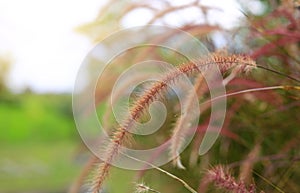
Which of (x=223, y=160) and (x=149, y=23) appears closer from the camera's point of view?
(x=149, y=23)

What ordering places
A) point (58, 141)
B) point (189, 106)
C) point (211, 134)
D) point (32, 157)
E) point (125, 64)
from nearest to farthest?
point (189, 106), point (211, 134), point (125, 64), point (32, 157), point (58, 141)

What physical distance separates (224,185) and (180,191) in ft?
1.97

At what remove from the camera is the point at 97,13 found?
1.36m

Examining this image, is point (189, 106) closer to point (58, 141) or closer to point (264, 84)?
point (264, 84)

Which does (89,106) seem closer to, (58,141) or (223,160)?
(223,160)

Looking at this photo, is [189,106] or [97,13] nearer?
[189,106]

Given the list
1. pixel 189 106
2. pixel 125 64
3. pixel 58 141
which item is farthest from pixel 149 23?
pixel 58 141

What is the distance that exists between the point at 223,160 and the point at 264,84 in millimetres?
279

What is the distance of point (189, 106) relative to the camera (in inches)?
33.0

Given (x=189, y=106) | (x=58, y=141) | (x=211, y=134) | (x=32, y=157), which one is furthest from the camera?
(x=58, y=141)

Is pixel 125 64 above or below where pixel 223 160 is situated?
above

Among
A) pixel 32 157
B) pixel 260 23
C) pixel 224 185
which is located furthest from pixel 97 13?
pixel 32 157

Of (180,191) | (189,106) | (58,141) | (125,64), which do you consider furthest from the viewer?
(58,141)

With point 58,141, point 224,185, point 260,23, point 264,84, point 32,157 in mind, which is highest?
point 58,141
